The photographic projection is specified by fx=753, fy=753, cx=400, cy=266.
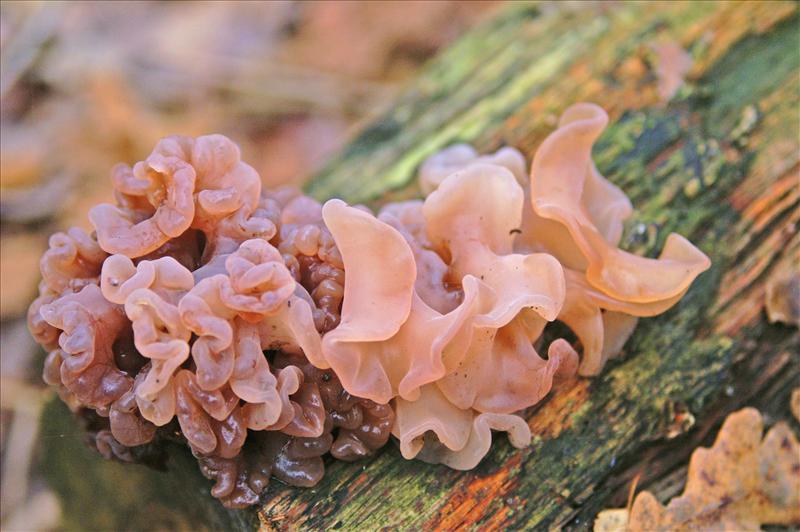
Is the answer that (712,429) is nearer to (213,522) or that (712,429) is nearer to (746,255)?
(746,255)

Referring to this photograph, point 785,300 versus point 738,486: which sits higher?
point 785,300

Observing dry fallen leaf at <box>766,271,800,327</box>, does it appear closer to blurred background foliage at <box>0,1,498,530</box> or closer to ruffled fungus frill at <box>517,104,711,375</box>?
ruffled fungus frill at <box>517,104,711,375</box>

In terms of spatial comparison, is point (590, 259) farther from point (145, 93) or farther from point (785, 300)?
point (145, 93)

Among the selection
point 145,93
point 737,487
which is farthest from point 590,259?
point 145,93

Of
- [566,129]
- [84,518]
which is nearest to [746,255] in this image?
[566,129]

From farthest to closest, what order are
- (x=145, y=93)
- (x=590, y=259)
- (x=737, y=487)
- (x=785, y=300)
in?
(x=145, y=93), (x=785, y=300), (x=737, y=487), (x=590, y=259)

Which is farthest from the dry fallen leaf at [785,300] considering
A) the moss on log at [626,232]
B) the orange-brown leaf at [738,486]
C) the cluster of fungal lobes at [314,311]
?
the cluster of fungal lobes at [314,311]

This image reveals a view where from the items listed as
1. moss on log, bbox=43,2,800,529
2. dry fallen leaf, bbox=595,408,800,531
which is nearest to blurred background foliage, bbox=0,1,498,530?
moss on log, bbox=43,2,800,529

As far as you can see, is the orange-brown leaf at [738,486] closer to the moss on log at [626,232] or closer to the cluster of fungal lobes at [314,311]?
the moss on log at [626,232]
